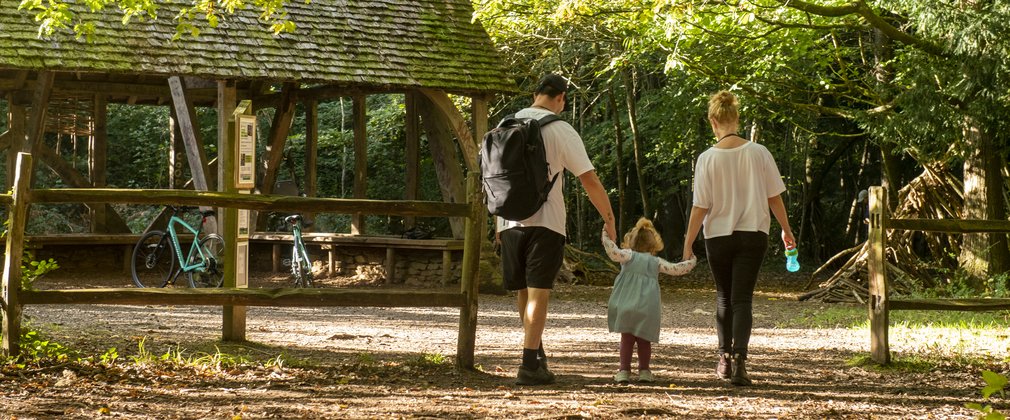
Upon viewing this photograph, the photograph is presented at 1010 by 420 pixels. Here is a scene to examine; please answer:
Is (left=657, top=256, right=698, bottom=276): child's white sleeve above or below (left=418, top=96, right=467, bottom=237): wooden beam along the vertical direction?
below

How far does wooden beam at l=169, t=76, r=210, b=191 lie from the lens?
14.8 meters

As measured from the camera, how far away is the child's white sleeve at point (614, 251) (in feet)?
20.8

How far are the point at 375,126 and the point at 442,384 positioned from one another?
1957 cm

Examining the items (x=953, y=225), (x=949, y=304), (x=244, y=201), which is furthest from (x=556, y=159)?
(x=953, y=225)

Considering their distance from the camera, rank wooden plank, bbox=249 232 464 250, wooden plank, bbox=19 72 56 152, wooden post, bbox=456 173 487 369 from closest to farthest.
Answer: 1. wooden post, bbox=456 173 487 369
2. wooden plank, bbox=19 72 56 152
3. wooden plank, bbox=249 232 464 250

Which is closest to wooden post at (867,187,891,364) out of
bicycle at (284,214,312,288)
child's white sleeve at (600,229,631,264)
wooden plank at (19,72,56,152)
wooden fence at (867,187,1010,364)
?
wooden fence at (867,187,1010,364)

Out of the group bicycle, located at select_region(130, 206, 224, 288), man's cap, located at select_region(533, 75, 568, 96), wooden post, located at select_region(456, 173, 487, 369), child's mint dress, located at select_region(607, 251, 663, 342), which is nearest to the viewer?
man's cap, located at select_region(533, 75, 568, 96)

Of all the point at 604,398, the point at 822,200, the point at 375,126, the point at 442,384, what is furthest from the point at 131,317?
the point at 822,200

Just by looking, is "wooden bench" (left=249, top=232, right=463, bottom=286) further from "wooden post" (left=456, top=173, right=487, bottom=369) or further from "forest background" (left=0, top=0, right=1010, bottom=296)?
"wooden post" (left=456, top=173, right=487, bottom=369)

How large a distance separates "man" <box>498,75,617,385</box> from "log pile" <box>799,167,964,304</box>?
32.9ft

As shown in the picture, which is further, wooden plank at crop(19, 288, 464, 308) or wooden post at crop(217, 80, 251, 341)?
wooden post at crop(217, 80, 251, 341)

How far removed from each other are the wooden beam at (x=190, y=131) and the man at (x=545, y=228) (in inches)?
364

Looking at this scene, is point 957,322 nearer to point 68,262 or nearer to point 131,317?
point 131,317

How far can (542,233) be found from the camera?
6.39 m
